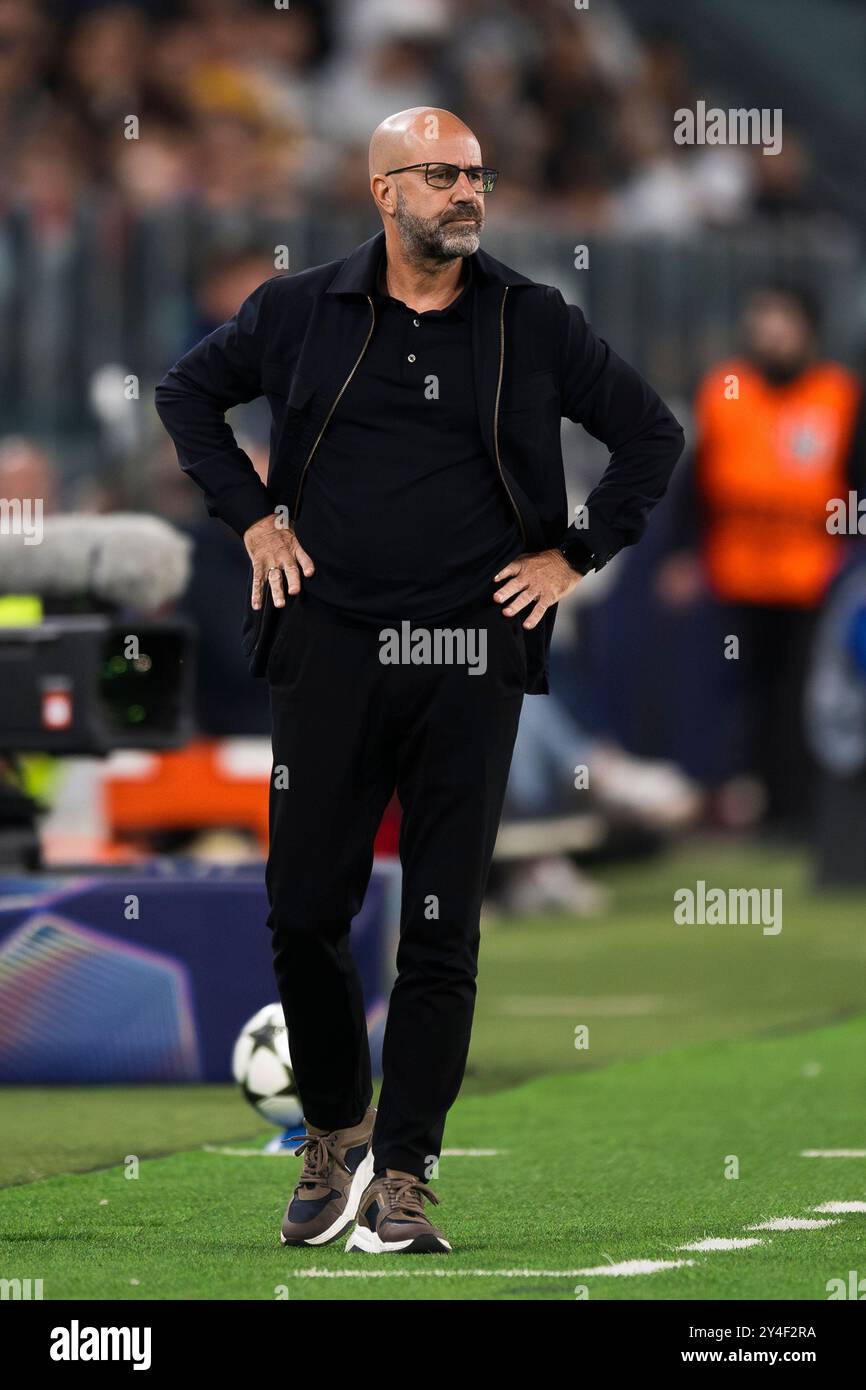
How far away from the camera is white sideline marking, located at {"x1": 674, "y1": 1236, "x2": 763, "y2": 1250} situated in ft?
17.1

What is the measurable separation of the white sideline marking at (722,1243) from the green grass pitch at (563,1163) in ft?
0.07

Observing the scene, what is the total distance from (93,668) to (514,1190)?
8.10 feet

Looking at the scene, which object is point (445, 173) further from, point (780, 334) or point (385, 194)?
point (780, 334)

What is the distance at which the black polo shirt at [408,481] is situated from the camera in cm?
522

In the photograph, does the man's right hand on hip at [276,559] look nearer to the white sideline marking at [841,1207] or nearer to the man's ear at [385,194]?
the man's ear at [385,194]

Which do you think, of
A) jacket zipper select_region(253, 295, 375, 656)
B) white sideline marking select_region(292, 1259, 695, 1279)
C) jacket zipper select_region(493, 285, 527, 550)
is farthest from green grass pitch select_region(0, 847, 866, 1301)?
jacket zipper select_region(493, 285, 527, 550)

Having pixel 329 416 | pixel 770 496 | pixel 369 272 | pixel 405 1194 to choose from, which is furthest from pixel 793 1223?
pixel 770 496

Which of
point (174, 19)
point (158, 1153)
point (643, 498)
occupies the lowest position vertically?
point (158, 1153)

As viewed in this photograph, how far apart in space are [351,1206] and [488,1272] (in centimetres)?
55

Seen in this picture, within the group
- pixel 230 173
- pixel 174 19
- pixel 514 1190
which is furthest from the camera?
pixel 174 19

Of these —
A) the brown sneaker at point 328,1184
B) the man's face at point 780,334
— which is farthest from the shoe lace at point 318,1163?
the man's face at point 780,334
